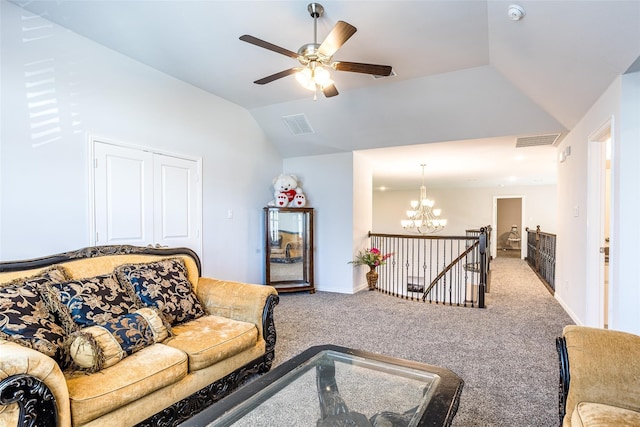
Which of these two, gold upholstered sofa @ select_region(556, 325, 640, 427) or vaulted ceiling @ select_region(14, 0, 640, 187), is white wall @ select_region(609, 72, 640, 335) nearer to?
vaulted ceiling @ select_region(14, 0, 640, 187)

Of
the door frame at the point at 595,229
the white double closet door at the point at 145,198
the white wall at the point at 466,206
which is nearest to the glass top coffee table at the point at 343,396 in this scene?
the white double closet door at the point at 145,198

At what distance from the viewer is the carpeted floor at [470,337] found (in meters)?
2.09

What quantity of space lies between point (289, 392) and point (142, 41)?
128 inches

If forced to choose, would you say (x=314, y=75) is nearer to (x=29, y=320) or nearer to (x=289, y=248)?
(x=29, y=320)

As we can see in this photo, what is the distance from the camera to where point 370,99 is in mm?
4078

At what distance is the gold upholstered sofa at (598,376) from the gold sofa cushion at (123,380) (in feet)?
6.22

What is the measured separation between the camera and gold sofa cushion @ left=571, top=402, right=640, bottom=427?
117 centimetres

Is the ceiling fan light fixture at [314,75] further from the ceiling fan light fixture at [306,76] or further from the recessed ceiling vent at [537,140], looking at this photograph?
the recessed ceiling vent at [537,140]

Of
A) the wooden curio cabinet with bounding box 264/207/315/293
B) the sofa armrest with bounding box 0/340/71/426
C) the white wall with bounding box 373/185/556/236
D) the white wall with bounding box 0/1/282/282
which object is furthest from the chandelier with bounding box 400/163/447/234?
the sofa armrest with bounding box 0/340/71/426

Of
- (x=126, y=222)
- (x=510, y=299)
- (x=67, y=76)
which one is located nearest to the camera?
(x=67, y=76)

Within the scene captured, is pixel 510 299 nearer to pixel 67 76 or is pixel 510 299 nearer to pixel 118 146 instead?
pixel 118 146

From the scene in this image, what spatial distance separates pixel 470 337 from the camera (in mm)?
3199

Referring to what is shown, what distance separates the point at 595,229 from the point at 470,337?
1603 mm

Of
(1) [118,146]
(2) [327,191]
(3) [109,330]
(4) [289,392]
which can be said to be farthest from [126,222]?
(2) [327,191]
